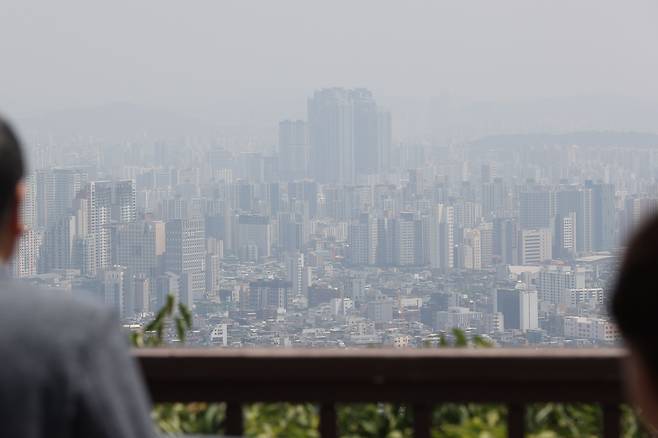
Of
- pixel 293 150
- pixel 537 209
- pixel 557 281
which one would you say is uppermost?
pixel 293 150

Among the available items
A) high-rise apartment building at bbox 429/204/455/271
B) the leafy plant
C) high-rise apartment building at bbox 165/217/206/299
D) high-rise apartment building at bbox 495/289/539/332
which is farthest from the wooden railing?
high-rise apartment building at bbox 429/204/455/271

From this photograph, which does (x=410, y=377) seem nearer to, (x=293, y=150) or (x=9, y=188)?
(x=9, y=188)

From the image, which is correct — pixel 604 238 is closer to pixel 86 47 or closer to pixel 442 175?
pixel 442 175

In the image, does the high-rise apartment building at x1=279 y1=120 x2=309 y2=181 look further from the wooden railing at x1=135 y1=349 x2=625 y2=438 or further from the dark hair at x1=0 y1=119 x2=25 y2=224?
the dark hair at x1=0 y1=119 x2=25 y2=224

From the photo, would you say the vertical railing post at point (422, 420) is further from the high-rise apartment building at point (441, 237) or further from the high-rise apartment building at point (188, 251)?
the high-rise apartment building at point (441, 237)

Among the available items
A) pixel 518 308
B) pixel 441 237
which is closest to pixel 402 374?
pixel 518 308

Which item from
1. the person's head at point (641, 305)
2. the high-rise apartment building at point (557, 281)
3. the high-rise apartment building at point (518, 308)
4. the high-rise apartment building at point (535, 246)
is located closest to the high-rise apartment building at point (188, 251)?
the high-rise apartment building at point (518, 308)
